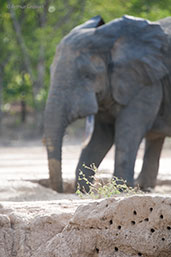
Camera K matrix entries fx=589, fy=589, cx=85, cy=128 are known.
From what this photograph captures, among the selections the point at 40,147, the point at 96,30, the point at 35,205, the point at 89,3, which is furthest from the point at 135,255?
the point at 89,3

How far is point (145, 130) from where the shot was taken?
7.92 m

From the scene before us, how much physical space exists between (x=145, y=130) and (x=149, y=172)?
1.28 meters

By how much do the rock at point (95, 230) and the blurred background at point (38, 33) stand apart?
16783 millimetres

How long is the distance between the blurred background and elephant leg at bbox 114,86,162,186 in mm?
13100

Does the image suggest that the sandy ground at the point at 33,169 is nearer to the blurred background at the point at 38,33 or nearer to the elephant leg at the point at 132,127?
the elephant leg at the point at 132,127

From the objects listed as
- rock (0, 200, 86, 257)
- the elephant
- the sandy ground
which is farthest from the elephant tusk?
rock (0, 200, 86, 257)

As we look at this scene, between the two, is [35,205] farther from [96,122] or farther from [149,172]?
[149,172]

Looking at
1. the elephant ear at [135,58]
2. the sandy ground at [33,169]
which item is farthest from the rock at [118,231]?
the elephant ear at [135,58]

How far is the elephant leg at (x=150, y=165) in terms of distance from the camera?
894cm

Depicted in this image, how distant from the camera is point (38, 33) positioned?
2122 cm

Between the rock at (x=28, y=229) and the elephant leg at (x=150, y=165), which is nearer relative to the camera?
the rock at (x=28, y=229)

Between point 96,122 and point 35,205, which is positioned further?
point 96,122

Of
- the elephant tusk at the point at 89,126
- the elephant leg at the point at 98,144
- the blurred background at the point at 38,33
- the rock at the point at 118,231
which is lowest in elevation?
the blurred background at the point at 38,33

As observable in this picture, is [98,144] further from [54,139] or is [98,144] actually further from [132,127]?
[54,139]
